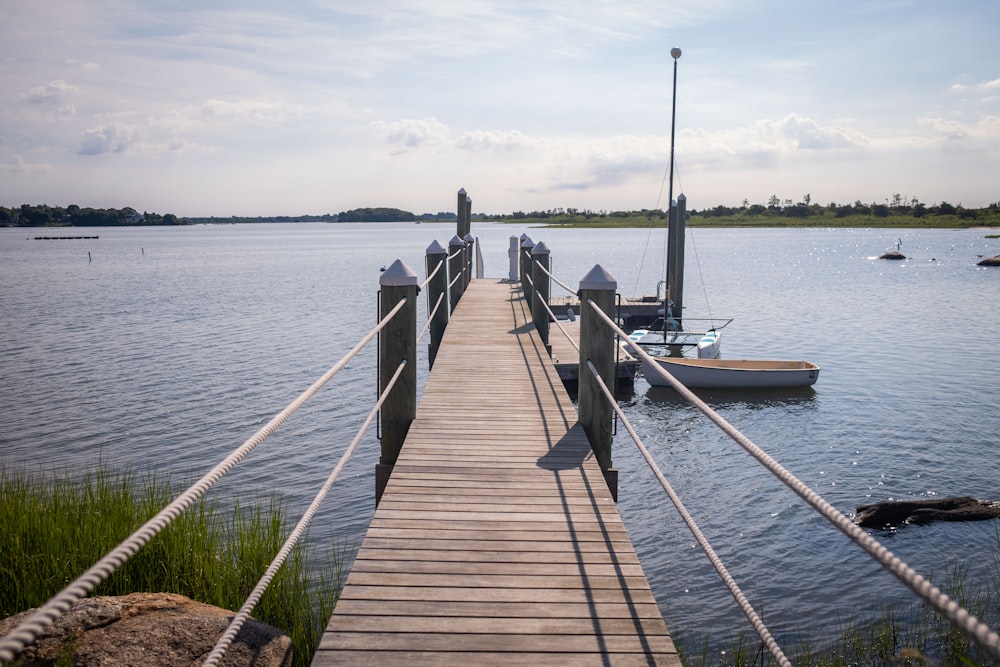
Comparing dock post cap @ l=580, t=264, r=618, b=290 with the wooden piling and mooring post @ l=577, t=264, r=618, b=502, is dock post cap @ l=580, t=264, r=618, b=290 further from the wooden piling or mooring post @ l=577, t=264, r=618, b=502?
the wooden piling

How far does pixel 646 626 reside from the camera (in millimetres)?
3428

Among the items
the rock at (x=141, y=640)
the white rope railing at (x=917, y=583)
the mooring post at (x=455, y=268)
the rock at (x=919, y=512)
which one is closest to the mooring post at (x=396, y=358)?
the rock at (x=141, y=640)

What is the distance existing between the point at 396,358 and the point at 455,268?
452 inches

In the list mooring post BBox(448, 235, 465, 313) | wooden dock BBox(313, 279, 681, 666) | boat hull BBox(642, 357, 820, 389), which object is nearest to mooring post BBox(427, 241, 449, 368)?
mooring post BBox(448, 235, 465, 313)

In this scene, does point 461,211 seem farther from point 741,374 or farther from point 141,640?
point 141,640

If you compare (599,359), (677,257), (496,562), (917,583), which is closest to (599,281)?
(599,359)

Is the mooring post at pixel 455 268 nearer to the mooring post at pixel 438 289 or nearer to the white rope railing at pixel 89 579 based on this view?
the mooring post at pixel 438 289

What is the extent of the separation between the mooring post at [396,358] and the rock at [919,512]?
6986 millimetres

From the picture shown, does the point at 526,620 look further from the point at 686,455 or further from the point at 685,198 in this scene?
the point at 685,198

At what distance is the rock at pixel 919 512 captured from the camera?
1045 centimetres

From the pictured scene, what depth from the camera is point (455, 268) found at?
17.8m

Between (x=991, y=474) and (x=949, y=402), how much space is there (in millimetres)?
5671

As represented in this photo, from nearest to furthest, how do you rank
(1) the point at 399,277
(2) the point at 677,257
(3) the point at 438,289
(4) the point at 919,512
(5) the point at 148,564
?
(5) the point at 148,564, (1) the point at 399,277, (4) the point at 919,512, (3) the point at 438,289, (2) the point at 677,257

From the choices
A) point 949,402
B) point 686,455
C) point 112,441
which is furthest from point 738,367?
point 112,441
